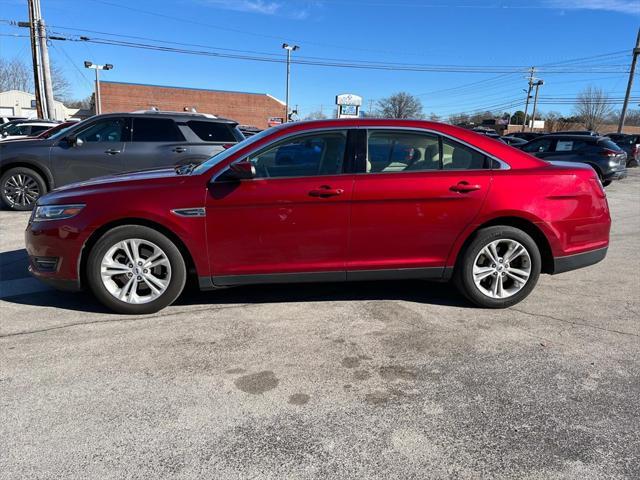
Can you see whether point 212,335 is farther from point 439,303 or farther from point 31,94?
point 31,94

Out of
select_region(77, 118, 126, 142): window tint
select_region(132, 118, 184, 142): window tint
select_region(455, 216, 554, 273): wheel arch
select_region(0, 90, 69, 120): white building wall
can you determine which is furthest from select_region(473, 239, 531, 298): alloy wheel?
select_region(0, 90, 69, 120): white building wall

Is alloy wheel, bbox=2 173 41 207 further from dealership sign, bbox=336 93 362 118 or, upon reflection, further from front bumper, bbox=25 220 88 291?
dealership sign, bbox=336 93 362 118

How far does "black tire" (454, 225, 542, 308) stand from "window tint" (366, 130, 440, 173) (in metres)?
0.75

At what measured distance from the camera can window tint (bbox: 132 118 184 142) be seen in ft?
27.8

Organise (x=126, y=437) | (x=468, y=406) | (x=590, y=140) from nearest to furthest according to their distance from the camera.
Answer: (x=126, y=437) → (x=468, y=406) → (x=590, y=140)

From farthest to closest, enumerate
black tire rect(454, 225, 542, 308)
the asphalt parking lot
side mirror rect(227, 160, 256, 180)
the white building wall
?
the white building wall → black tire rect(454, 225, 542, 308) → side mirror rect(227, 160, 256, 180) → the asphalt parking lot

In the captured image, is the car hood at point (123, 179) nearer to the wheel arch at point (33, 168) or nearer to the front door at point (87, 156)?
the front door at point (87, 156)

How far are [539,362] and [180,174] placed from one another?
3.23 meters

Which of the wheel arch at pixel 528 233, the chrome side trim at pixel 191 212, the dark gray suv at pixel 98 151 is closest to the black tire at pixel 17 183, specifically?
the dark gray suv at pixel 98 151

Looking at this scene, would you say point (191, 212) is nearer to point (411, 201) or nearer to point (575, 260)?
point (411, 201)

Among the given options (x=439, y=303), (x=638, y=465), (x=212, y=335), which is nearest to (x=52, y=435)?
(x=212, y=335)

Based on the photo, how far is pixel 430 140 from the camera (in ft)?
13.7

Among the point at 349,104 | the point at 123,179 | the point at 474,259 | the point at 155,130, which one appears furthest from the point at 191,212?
the point at 349,104

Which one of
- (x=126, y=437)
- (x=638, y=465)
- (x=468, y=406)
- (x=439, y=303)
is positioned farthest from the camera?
(x=439, y=303)
